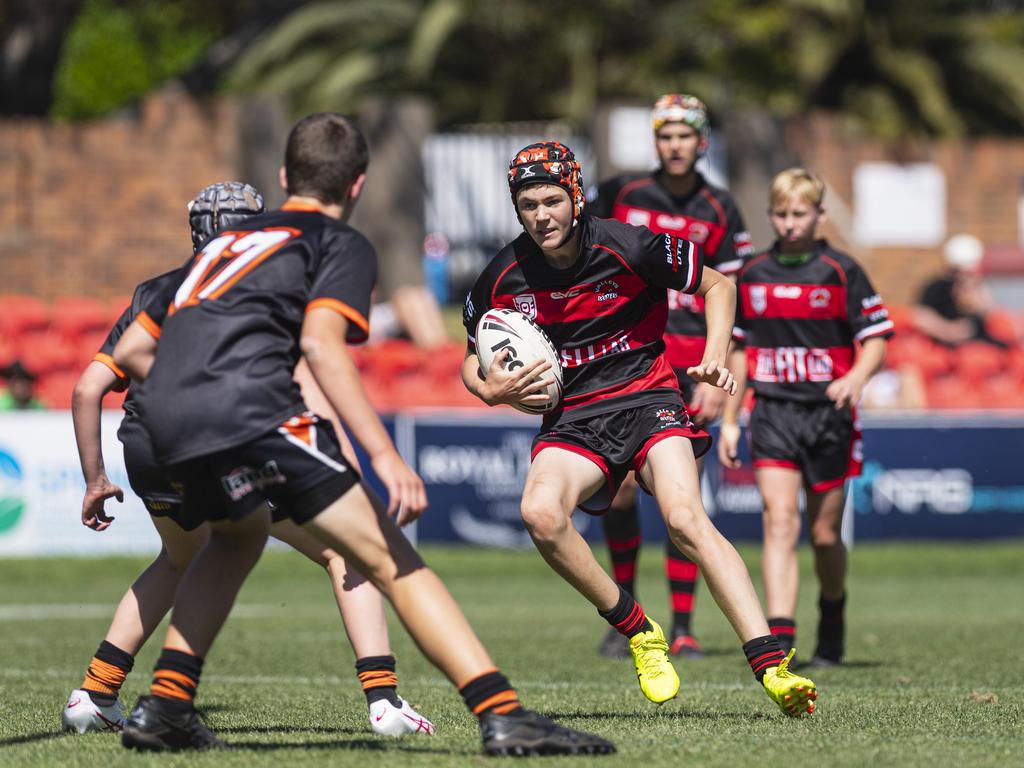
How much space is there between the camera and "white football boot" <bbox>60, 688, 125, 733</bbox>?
6059 mm

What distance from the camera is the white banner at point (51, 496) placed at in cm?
1437

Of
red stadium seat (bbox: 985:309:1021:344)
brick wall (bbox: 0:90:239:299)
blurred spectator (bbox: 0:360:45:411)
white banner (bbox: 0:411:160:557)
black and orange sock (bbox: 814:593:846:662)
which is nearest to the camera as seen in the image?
black and orange sock (bbox: 814:593:846:662)

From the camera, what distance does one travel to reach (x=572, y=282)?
21.7 ft

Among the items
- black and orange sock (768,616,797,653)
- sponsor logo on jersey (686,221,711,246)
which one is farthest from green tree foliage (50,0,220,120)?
black and orange sock (768,616,797,653)

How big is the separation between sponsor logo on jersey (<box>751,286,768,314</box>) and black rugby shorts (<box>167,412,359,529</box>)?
13.0 feet

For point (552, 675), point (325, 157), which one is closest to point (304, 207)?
point (325, 157)

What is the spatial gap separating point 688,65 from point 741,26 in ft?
4.80

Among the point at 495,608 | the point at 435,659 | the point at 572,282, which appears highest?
the point at 572,282

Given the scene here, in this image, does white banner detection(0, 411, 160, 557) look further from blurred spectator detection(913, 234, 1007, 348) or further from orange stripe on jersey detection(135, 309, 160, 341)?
orange stripe on jersey detection(135, 309, 160, 341)

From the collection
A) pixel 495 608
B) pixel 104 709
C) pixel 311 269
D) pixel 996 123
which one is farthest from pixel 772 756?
pixel 996 123

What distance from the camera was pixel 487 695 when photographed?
4961mm

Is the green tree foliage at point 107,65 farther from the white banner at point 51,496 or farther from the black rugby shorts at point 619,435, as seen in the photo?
the black rugby shorts at point 619,435

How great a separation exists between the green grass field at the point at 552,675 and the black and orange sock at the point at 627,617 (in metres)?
0.32

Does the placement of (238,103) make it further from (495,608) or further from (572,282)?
(572,282)
